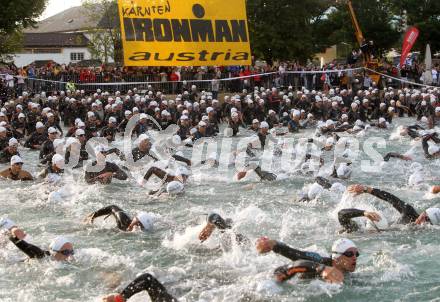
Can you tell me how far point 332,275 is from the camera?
725cm

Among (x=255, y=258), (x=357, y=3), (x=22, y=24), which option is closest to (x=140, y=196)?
(x=255, y=258)

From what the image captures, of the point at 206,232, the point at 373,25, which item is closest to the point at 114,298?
the point at 206,232

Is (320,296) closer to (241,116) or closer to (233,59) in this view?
(241,116)

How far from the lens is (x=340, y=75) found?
29484mm

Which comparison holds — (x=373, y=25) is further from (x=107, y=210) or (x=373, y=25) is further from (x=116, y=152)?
(x=107, y=210)

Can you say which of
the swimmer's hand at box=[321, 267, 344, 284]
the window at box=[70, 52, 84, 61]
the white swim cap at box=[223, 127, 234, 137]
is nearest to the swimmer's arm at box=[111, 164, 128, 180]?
the swimmer's hand at box=[321, 267, 344, 284]

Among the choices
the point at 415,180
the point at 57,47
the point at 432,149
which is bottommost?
the point at 415,180

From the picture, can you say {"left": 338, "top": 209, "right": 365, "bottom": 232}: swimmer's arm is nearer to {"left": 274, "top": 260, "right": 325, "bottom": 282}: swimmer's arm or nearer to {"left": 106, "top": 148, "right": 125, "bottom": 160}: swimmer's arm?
{"left": 274, "top": 260, "right": 325, "bottom": 282}: swimmer's arm

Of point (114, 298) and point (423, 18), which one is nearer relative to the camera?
point (114, 298)

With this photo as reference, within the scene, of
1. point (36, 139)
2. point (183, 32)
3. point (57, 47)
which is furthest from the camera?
point (57, 47)

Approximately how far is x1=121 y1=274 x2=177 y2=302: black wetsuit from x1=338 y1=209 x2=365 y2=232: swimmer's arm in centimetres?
326

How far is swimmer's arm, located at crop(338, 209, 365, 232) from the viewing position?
915 cm

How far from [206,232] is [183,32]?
17184 mm

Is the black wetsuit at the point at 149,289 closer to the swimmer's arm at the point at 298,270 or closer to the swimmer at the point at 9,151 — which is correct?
the swimmer's arm at the point at 298,270
